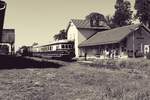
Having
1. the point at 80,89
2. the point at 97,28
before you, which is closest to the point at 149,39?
the point at 97,28

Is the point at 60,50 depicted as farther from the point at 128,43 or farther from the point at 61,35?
the point at 61,35

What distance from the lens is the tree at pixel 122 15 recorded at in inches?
3305

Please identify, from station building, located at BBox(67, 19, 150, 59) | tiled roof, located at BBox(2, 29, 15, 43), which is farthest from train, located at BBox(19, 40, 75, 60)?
tiled roof, located at BBox(2, 29, 15, 43)

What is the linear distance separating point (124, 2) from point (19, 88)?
77984 millimetres

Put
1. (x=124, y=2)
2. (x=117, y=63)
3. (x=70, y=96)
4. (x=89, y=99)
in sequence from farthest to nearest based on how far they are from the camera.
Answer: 1. (x=124, y=2)
2. (x=117, y=63)
3. (x=70, y=96)
4. (x=89, y=99)

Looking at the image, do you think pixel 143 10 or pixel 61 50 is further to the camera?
pixel 143 10

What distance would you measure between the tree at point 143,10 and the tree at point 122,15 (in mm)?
8089

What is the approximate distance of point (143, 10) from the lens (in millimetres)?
73688

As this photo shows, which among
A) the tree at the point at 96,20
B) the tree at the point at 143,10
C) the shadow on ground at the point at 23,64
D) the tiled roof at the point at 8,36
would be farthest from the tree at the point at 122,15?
the shadow on ground at the point at 23,64

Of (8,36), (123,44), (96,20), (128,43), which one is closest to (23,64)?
(8,36)

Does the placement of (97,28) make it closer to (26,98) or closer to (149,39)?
(149,39)

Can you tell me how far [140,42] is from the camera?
4322cm

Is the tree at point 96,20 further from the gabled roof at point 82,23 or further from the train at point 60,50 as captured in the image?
the train at point 60,50

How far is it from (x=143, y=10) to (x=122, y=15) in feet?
36.7
